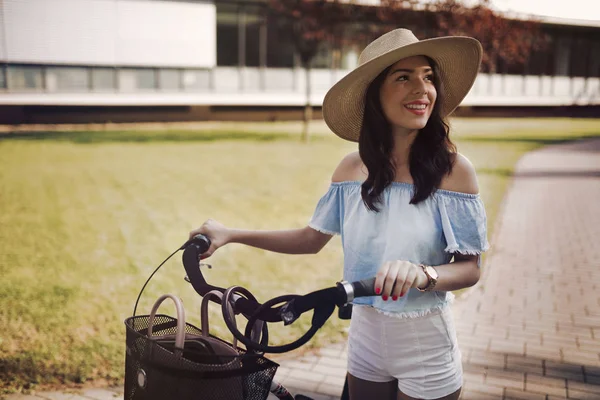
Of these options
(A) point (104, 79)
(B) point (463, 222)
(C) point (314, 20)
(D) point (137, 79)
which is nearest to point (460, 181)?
(B) point (463, 222)

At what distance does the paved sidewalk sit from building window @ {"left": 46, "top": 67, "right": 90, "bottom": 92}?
22814 mm

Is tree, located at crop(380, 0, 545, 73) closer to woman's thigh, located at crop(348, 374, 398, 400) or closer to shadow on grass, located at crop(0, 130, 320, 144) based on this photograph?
shadow on grass, located at crop(0, 130, 320, 144)

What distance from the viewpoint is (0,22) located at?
27.6 metres

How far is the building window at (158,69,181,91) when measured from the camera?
30516 mm

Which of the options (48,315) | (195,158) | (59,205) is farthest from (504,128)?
(48,315)

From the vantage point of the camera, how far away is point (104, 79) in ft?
96.9

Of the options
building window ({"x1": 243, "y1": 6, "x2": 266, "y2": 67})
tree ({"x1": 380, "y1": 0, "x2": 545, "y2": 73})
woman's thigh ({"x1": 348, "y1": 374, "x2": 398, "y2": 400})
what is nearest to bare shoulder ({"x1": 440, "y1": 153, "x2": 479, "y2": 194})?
woman's thigh ({"x1": 348, "y1": 374, "x2": 398, "y2": 400})

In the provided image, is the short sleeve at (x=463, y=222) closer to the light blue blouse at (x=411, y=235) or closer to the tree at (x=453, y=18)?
the light blue blouse at (x=411, y=235)

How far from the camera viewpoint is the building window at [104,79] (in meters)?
29.3

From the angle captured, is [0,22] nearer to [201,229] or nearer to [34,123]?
[34,123]

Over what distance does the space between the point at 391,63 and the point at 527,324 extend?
174 inches

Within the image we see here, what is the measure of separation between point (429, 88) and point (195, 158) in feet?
53.3

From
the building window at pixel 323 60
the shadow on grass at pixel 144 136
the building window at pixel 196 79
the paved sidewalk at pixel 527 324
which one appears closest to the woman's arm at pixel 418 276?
the paved sidewalk at pixel 527 324

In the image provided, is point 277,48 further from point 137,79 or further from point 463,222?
point 463,222
